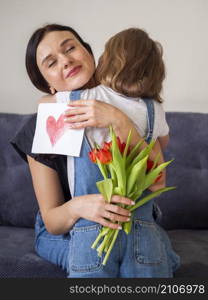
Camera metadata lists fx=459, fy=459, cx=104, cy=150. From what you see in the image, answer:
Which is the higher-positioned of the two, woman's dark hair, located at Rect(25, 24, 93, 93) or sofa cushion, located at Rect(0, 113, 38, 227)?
woman's dark hair, located at Rect(25, 24, 93, 93)

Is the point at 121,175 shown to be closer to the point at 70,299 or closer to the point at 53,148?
the point at 53,148

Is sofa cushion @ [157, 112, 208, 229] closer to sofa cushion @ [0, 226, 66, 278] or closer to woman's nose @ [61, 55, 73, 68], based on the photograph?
sofa cushion @ [0, 226, 66, 278]

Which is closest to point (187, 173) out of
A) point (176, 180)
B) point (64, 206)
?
point (176, 180)

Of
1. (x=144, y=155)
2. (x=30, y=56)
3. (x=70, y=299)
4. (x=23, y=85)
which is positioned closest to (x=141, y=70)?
(x=144, y=155)

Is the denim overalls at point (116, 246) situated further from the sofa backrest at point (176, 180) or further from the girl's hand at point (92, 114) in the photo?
the sofa backrest at point (176, 180)

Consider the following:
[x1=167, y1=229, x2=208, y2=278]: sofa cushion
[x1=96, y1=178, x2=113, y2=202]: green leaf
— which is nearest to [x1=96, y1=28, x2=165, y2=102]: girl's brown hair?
[x1=96, y1=178, x2=113, y2=202]: green leaf

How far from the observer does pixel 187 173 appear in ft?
6.08

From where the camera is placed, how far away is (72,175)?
1.15 meters

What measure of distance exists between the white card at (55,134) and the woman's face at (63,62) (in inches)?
5.4

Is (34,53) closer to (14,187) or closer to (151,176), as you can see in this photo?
(151,176)

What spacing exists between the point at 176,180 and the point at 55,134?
2.66ft

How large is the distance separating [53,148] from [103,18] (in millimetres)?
992

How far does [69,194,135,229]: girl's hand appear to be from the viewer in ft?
3.43

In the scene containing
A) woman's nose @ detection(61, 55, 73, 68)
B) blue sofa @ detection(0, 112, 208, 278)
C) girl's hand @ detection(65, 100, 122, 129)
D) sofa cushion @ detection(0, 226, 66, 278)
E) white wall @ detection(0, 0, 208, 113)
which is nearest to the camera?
girl's hand @ detection(65, 100, 122, 129)
